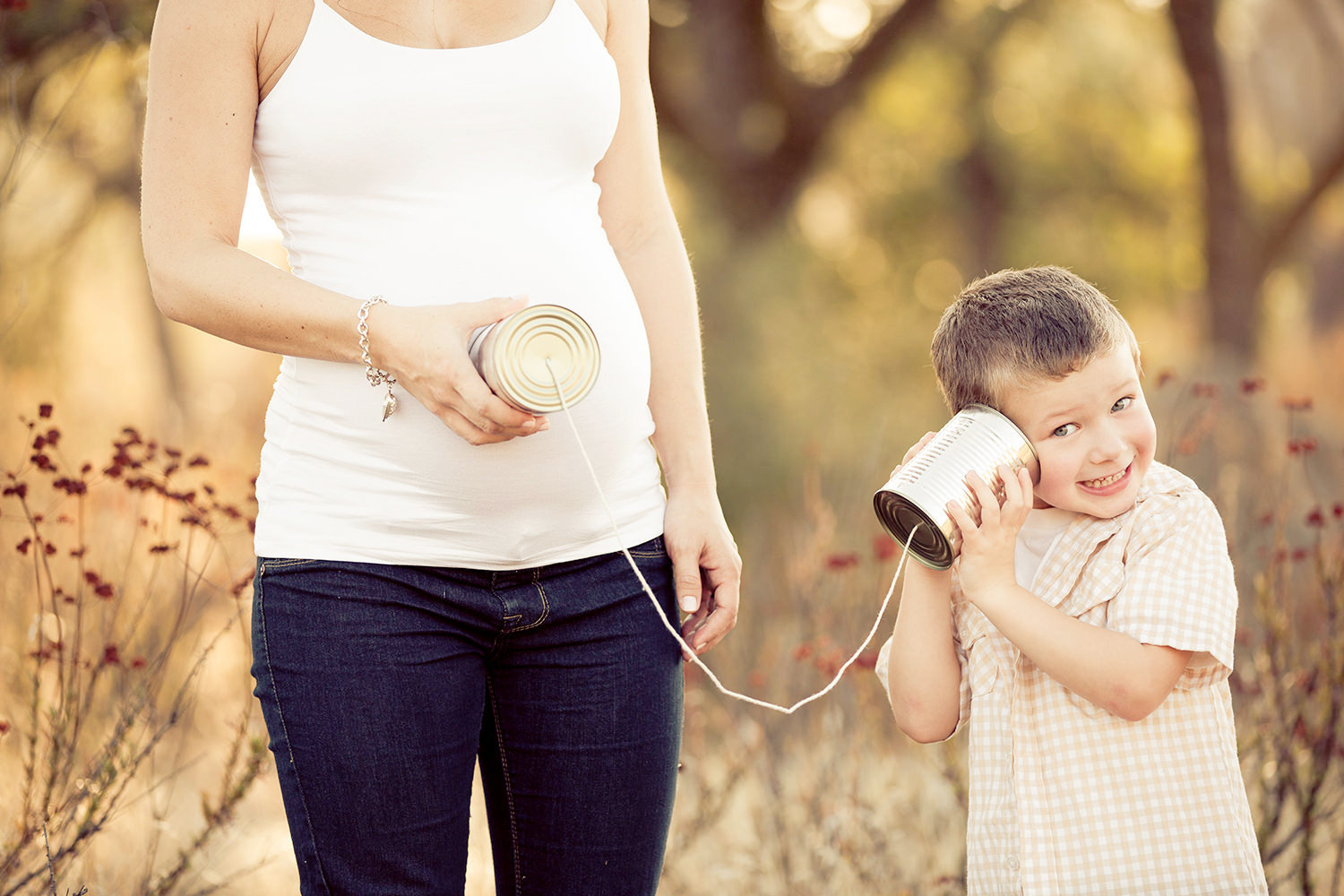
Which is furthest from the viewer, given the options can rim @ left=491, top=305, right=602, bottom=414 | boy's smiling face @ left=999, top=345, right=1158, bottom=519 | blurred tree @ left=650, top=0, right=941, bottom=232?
blurred tree @ left=650, top=0, right=941, bottom=232

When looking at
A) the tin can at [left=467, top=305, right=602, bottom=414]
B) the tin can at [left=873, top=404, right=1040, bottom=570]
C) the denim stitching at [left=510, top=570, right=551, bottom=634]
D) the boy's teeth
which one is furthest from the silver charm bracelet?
the boy's teeth

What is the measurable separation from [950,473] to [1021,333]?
0.87 feet

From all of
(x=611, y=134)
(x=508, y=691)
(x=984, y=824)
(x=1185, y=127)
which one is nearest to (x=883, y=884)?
(x=984, y=824)

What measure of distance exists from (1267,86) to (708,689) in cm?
634

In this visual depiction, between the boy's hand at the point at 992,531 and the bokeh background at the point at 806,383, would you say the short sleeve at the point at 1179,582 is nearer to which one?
the boy's hand at the point at 992,531

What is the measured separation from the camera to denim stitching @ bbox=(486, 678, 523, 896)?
1.60 meters

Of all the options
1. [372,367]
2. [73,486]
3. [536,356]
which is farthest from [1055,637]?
[73,486]

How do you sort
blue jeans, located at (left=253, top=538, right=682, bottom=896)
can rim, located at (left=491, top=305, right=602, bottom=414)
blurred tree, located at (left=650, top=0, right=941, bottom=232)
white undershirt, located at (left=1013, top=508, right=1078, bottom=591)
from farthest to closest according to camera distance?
blurred tree, located at (left=650, top=0, right=941, bottom=232)
white undershirt, located at (left=1013, top=508, right=1078, bottom=591)
blue jeans, located at (left=253, top=538, right=682, bottom=896)
can rim, located at (left=491, top=305, right=602, bottom=414)

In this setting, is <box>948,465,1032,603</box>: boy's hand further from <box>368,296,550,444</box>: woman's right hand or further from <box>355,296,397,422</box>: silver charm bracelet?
<box>355,296,397,422</box>: silver charm bracelet

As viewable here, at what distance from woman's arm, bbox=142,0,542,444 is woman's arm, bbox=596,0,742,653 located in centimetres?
42

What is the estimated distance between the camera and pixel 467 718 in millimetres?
1511

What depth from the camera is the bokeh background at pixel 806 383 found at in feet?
10.3

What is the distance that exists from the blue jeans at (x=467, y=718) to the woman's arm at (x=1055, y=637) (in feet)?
1.39

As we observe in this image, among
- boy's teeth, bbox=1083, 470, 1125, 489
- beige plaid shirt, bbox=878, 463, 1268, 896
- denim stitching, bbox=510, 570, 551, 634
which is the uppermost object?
boy's teeth, bbox=1083, 470, 1125, 489
